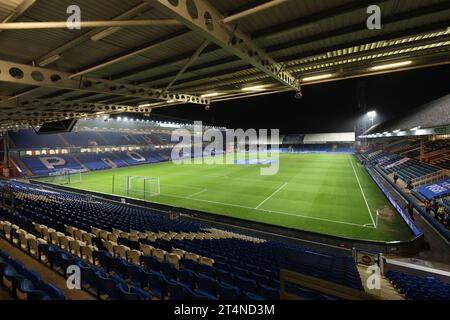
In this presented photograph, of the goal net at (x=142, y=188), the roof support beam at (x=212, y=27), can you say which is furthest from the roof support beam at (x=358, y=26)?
the goal net at (x=142, y=188)

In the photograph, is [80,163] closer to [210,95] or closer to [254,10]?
[210,95]

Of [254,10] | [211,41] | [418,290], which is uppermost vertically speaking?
[254,10]

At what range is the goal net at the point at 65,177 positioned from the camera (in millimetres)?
31480

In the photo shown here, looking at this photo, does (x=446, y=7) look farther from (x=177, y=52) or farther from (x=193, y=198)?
(x=193, y=198)

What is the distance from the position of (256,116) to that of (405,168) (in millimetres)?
51759

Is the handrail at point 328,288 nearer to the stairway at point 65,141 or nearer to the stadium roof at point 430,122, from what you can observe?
the stadium roof at point 430,122

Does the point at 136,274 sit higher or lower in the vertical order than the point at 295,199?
higher

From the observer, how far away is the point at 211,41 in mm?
5578

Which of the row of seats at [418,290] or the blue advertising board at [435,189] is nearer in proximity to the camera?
the row of seats at [418,290]

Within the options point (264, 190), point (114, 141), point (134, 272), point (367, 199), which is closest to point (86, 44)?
point (134, 272)

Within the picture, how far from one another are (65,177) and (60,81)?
101 feet

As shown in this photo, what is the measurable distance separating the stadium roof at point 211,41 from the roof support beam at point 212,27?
2 centimetres

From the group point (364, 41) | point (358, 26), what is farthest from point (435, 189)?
point (358, 26)

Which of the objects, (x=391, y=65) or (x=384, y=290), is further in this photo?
(x=391, y=65)
